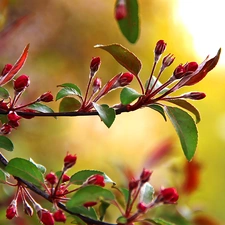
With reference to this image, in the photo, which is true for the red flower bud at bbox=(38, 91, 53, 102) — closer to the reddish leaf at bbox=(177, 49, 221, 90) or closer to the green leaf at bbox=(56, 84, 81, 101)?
the green leaf at bbox=(56, 84, 81, 101)

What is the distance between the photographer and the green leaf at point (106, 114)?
54 cm

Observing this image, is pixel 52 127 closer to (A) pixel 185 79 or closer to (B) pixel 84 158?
(B) pixel 84 158

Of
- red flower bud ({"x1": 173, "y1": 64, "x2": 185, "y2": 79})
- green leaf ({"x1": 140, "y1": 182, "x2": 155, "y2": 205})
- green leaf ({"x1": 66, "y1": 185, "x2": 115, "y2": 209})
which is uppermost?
red flower bud ({"x1": 173, "y1": 64, "x2": 185, "y2": 79})

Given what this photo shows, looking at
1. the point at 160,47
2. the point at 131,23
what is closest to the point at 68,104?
the point at 160,47

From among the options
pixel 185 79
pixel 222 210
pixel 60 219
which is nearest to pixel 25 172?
pixel 60 219

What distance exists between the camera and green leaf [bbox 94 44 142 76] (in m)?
0.59

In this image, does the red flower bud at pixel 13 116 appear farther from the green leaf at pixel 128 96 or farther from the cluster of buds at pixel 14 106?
the green leaf at pixel 128 96

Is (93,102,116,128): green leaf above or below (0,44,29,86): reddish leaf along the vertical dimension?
below

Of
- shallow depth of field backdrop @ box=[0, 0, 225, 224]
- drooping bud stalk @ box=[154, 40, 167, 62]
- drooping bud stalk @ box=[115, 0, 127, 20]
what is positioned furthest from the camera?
shallow depth of field backdrop @ box=[0, 0, 225, 224]

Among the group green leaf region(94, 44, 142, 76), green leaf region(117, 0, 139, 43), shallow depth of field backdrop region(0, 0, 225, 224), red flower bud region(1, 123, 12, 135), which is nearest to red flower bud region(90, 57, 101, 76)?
green leaf region(94, 44, 142, 76)

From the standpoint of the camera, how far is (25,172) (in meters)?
0.55

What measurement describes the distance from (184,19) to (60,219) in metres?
2.25

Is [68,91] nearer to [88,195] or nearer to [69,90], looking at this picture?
[69,90]

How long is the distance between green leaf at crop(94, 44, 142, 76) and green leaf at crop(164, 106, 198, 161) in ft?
0.22
